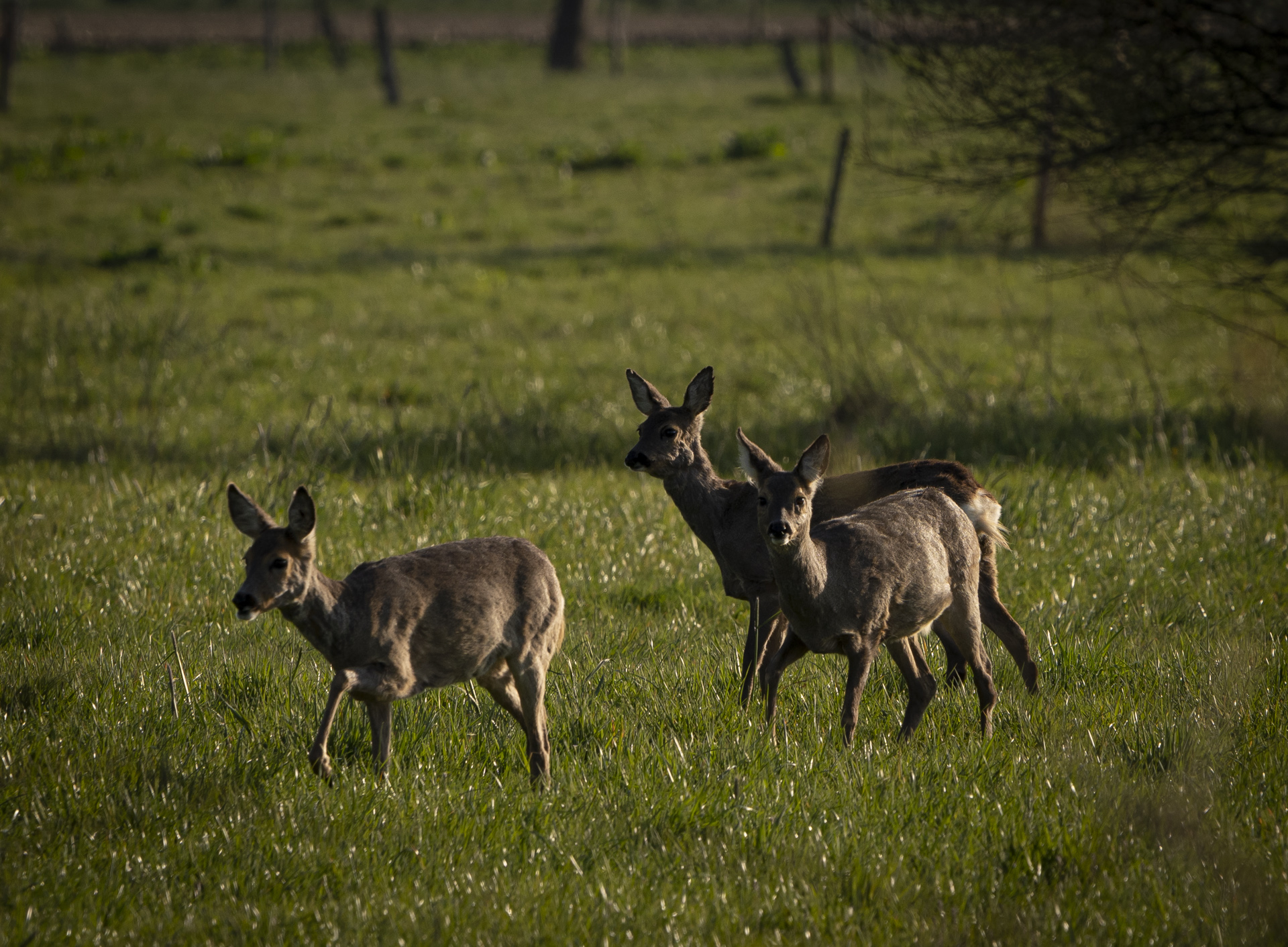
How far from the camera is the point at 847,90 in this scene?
38.3 metres

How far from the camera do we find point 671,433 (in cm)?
588

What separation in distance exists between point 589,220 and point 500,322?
23.1ft

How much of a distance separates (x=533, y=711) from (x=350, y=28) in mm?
59979

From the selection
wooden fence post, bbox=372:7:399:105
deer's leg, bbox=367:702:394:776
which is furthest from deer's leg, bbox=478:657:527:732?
wooden fence post, bbox=372:7:399:105

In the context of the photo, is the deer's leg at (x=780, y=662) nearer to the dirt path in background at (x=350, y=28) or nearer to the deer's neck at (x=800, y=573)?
the deer's neck at (x=800, y=573)

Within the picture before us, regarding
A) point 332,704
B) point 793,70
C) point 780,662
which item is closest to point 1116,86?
point 780,662

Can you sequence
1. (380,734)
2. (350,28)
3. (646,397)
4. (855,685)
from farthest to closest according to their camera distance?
1. (350,28)
2. (646,397)
3. (855,685)
4. (380,734)

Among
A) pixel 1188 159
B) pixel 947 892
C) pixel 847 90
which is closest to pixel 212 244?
pixel 1188 159

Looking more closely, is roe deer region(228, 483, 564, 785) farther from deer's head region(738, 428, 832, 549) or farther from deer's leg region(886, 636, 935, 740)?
deer's leg region(886, 636, 935, 740)

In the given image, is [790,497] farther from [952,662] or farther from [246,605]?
[246,605]

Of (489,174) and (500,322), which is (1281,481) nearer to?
(500,322)

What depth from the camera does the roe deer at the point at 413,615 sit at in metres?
3.91

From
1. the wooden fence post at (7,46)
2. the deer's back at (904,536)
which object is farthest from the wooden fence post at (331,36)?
the deer's back at (904,536)

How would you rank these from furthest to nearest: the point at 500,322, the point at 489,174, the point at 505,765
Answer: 1. the point at 489,174
2. the point at 500,322
3. the point at 505,765
